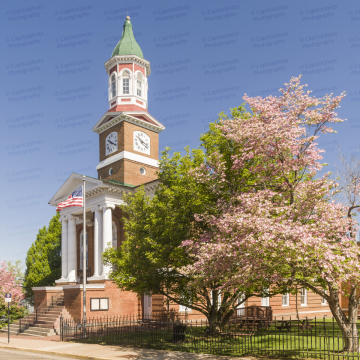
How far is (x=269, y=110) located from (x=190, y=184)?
5.28 meters

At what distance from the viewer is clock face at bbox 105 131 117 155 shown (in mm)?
38572

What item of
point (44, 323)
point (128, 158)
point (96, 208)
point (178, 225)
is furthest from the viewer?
point (128, 158)

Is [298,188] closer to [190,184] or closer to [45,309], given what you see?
[190,184]

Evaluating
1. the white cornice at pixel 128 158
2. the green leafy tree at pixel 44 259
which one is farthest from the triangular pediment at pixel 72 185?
the green leafy tree at pixel 44 259

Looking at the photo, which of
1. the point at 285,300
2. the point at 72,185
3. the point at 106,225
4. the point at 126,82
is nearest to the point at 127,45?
Answer: the point at 126,82

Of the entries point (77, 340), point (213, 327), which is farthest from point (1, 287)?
point (213, 327)

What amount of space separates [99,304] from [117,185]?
10.3 metres

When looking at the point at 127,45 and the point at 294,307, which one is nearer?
the point at 294,307

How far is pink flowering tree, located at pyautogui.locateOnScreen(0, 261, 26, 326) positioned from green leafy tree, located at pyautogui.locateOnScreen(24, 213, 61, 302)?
5705 mm

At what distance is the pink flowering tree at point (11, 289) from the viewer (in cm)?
3266

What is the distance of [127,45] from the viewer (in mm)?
41750

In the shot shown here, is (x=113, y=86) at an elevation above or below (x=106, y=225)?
above

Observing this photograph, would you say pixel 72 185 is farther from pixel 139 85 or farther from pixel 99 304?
pixel 99 304

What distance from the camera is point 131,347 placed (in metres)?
17.9
